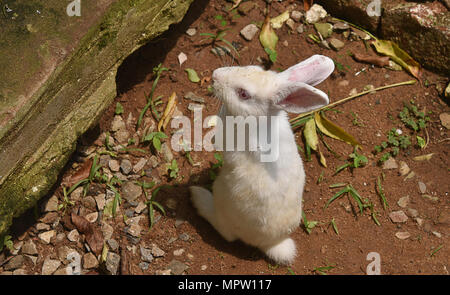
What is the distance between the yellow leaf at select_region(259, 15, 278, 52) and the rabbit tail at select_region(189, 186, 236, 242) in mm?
1516

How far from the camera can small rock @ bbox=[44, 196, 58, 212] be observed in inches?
140

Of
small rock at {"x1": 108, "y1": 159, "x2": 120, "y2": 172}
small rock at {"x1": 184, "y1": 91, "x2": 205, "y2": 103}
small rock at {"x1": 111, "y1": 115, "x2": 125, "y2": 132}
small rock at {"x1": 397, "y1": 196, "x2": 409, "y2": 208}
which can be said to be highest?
small rock at {"x1": 111, "y1": 115, "x2": 125, "y2": 132}

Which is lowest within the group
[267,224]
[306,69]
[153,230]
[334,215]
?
[334,215]

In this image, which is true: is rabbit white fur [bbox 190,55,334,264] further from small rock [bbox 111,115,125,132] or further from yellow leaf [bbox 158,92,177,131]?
small rock [bbox 111,115,125,132]

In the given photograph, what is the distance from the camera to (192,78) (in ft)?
13.6

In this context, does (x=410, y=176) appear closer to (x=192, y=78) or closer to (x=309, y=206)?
(x=309, y=206)

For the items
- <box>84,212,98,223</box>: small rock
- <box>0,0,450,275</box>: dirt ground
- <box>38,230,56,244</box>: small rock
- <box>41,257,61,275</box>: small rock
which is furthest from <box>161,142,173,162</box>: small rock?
<box>41,257,61,275</box>: small rock

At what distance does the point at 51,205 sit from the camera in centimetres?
358

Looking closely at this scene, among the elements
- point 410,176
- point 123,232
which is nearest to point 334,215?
point 410,176

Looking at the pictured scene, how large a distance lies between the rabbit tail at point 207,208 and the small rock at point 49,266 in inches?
42.6

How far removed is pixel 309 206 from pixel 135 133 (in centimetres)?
155

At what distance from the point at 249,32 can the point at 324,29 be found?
0.72m

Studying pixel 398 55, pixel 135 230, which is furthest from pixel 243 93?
pixel 398 55

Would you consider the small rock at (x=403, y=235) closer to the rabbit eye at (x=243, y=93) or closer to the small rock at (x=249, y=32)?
the rabbit eye at (x=243, y=93)
